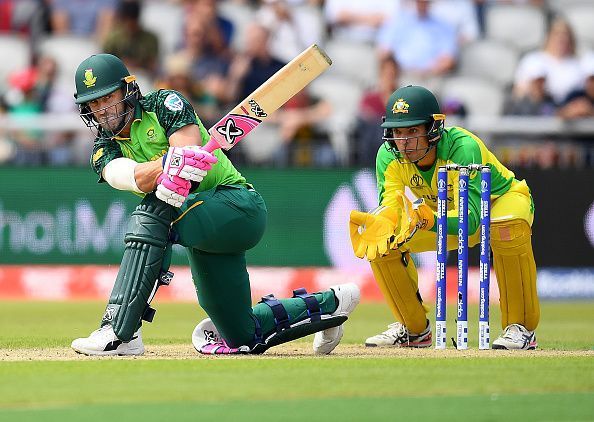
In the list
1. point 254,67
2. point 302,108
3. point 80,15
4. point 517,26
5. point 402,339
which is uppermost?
point 80,15

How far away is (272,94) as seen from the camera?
695cm

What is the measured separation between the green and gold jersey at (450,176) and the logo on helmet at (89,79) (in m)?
1.81

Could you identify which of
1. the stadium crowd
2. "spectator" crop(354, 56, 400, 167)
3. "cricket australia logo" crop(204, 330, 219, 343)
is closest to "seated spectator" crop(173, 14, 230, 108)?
the stadium crowd

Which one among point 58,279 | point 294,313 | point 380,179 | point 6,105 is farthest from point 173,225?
point 6,105

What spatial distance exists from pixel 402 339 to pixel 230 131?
1760mm

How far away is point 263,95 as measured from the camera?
6949mm

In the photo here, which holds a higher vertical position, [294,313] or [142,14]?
[142,14]

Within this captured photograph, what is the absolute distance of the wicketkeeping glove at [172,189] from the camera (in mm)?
6262

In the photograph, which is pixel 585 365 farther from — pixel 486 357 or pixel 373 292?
pixel 373 292

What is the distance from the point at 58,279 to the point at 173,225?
6.62 m

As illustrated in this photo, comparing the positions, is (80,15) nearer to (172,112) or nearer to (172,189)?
(172,112)

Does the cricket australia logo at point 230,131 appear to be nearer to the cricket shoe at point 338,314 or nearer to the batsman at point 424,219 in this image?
the batsman at point 424,219

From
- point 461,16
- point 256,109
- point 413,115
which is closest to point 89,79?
point 256,109

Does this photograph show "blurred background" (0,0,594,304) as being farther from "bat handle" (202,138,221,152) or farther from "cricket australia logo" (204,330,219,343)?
"bat handle" (202,138,221,152)
